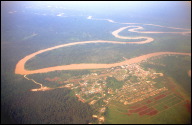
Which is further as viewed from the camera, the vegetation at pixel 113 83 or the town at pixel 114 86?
the vegetation at pixel 113 83

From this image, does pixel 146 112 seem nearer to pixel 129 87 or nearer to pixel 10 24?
pixel 129 87

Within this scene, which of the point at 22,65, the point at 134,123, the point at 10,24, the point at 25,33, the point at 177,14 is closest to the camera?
the point at 134,123

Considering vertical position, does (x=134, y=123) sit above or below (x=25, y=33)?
below

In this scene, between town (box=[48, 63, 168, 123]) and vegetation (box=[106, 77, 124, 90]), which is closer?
town (box=[48, 63, 168, 123])

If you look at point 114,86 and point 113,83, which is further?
point 113,83

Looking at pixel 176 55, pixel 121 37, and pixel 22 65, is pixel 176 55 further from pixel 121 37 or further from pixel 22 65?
pixel 22 65

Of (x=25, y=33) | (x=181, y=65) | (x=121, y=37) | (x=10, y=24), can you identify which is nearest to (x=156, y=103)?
(x=181, y=65)

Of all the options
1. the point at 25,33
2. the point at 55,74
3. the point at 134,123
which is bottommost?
the point at 134,123

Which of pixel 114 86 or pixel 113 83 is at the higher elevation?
pixel 113 83

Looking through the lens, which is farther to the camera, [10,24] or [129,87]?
[10,24]

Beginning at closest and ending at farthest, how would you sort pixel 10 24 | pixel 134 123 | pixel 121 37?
pixel 134 123 → pixel 121 37 → pixel 10 24
